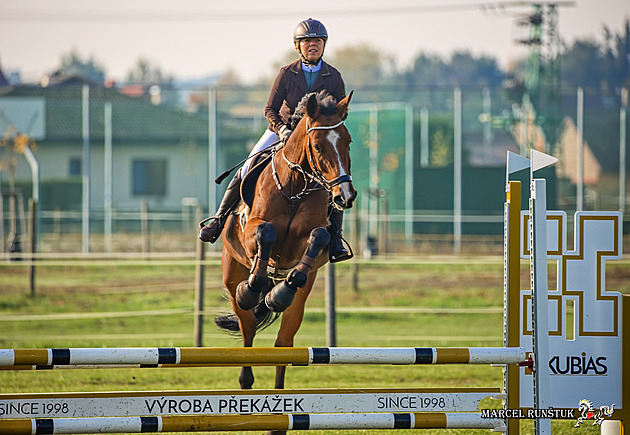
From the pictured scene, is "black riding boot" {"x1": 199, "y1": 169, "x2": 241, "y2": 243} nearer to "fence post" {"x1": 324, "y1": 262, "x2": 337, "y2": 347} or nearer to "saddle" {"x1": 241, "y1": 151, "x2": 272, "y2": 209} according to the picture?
"saddle" {"x1": 241, "y1": 151, "x2": 272, "y2": 209}

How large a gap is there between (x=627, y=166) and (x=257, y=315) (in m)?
24.6

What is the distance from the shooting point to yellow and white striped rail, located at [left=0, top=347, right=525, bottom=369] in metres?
4.25

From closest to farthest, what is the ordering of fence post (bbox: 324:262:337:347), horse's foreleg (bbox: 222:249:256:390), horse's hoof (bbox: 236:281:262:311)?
horse's hoof (bbox: 236:281:262:311) → horse's foreleg (bbox: 222:249:256:390) → fence post (bbox: 324:262:337:347)

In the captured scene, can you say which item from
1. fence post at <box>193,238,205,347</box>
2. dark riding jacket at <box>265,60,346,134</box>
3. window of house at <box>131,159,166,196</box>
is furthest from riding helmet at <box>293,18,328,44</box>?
window of house at <box>131,159,166,196</box>

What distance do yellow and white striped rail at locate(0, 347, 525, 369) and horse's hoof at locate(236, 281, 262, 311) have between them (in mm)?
1402

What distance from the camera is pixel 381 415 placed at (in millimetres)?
4574

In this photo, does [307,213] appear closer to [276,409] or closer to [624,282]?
[276,409]

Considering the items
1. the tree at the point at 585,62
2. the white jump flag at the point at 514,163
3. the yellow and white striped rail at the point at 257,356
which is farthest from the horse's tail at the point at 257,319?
the tree at the point at 585,62

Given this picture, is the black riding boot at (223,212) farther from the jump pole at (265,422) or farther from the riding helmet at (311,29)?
the jump pole at (265,422)

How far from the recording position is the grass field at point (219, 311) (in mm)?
8695

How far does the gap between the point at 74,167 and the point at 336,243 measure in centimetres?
2947

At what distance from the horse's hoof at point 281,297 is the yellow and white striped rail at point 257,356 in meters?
1.12

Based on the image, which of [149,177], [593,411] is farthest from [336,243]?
[149,177]

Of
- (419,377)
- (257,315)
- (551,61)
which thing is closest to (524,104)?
(551,61)
